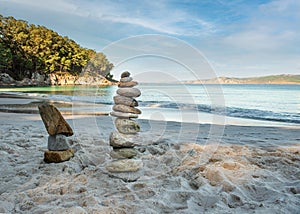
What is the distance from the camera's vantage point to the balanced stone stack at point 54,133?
3965 millimetres

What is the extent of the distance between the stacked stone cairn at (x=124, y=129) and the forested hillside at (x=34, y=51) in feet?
197

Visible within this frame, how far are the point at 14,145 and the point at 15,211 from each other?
285 centimetres

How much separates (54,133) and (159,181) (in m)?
1.97

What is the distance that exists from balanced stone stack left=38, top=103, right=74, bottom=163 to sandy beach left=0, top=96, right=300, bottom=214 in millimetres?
138

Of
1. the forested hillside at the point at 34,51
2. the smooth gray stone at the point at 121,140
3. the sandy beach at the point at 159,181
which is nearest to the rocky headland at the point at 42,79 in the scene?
the forested hillside at the point at 34,51

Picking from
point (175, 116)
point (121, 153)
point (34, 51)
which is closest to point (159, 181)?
point (121, 153)

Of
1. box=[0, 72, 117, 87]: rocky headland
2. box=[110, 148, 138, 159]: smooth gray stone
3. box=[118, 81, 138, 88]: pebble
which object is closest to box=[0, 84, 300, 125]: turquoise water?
box=[118, 81, 138, 88]: pebble

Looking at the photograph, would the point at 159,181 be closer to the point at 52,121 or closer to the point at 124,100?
the point at 124,100

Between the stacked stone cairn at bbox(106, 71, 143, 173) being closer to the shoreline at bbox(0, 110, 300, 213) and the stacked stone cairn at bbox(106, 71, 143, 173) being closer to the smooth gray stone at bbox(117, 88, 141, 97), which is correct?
the smooth gray stone at bbox(117, 88, 141, 97)

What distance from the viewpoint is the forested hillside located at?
64375mm

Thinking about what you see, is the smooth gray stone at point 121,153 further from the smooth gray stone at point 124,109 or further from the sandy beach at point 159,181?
the smooth gray stone at point 124,109

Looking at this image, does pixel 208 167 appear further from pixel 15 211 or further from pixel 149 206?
pixel 15 211

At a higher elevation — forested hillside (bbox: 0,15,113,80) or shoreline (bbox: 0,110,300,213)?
forested hillside (bbox: 0,15,113,80)

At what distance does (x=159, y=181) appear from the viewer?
3.28 m
